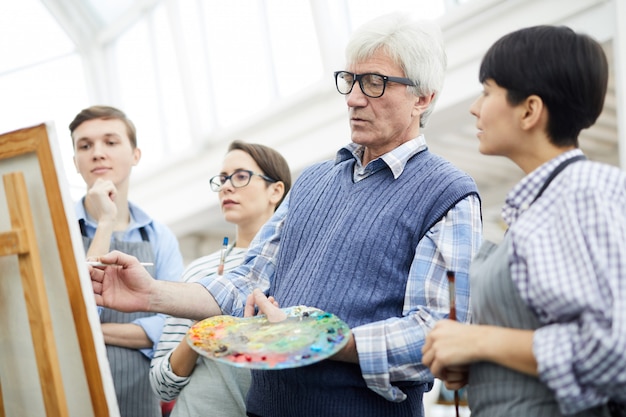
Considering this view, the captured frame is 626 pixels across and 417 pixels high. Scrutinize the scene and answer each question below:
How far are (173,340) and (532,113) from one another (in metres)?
1.29

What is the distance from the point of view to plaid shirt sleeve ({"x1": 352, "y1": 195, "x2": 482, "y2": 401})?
1577 mm

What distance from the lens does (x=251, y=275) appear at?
2.00m

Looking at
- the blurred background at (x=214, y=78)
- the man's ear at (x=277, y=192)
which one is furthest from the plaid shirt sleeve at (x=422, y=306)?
the blurred background at (x=214, y=78)

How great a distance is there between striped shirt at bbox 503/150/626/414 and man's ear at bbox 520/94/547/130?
0.42 ft

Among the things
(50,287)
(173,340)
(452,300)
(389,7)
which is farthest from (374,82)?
(389,7)

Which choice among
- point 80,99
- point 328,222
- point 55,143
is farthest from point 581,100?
point 80,99

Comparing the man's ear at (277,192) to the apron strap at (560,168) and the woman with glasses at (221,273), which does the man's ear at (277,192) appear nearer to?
the woman with glasses at (221,273)

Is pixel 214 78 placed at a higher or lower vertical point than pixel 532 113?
higher

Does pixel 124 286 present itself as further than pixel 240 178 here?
No

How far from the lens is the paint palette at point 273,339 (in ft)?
4.68

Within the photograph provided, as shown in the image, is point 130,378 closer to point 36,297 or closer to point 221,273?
point 221,273

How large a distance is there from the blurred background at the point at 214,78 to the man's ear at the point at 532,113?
11.1ft

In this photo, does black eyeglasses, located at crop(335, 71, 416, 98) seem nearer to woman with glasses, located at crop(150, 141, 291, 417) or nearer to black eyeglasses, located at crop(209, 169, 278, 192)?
woman with glasses, located at crop(150, 141, 291, 417)

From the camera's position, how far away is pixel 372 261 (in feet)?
5.64
